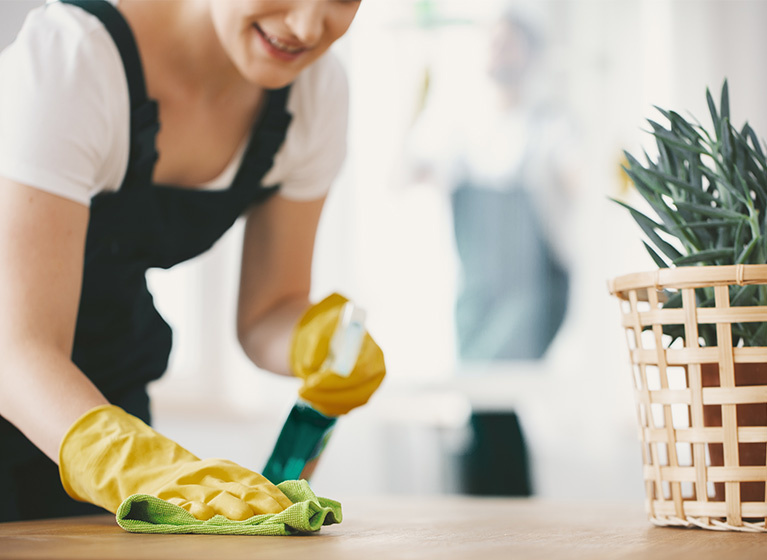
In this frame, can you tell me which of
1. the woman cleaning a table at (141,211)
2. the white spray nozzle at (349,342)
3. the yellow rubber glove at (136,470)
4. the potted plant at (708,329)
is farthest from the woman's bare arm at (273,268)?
the potted plant at (708,329)

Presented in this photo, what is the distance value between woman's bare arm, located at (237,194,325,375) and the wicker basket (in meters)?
0.57

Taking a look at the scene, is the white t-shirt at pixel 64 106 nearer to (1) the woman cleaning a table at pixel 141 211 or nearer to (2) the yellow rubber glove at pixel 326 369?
(1) the woman cleaning a table at pixel 141 211

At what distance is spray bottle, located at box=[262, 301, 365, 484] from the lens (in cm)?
84

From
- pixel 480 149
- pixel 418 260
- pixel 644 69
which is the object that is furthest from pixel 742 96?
pixel 418 260

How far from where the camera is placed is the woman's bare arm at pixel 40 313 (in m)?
0.72

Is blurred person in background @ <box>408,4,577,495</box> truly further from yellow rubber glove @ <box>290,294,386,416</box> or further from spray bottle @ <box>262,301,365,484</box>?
spray bottle @ <box>262,301,365,484</box>

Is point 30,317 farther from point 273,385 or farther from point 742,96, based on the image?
point 742,96

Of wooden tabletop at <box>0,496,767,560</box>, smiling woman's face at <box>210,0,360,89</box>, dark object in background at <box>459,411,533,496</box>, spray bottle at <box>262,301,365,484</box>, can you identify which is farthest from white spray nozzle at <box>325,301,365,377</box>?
dark object in background at <box>459,411,533,496</box>

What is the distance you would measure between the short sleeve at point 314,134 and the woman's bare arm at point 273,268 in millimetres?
30

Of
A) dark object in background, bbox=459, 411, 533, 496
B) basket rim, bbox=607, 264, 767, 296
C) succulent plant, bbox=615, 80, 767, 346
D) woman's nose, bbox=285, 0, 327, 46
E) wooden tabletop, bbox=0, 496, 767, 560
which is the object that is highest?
woman's nose, bbox=285, 0, 327, 46

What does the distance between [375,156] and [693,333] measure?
85.8 inches

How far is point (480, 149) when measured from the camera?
2.71 meters

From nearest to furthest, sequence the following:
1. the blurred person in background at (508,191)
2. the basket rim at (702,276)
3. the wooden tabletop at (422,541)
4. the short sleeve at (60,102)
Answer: the wooden tabletop at (422,541)
the basket rim at (702,276)
the short sleeve at (60,102)
the blurred person in background at (508,191)

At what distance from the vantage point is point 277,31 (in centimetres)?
87
